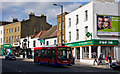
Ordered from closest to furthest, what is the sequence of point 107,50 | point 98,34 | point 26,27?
point 98,34
point 107,50
point 26,27

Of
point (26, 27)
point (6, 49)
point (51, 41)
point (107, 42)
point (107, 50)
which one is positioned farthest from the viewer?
point (6, 49)

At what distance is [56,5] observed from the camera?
3678cm

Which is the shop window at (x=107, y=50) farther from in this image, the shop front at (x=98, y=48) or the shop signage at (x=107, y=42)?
the shop signage at (x=107, y=42)

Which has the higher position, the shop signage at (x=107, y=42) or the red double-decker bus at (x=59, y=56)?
the shop signage at (x=107, y=42)

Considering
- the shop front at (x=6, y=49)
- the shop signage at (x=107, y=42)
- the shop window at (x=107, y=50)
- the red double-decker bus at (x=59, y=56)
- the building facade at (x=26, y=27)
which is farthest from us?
the shop front at (x=6, y=49)

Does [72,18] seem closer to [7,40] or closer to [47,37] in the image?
[47,37]

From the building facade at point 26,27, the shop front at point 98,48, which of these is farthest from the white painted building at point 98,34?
the building facade at point 26,27

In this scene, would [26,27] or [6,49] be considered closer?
[26,27]

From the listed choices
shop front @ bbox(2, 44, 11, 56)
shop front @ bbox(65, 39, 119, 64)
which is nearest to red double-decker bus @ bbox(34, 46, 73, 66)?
shop front @ bbox(65, 39, 119, 64)

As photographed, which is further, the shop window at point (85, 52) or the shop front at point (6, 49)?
the shop front at point (6, 49)

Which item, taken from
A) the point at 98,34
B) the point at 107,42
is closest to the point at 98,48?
the point at 107,42

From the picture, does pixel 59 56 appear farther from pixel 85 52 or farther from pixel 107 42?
pixel 85 52

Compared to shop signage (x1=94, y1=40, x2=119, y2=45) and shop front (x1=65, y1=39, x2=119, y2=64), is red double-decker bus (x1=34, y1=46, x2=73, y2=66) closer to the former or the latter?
shop front (x1=65, y1=39, x2=119, y2=64)

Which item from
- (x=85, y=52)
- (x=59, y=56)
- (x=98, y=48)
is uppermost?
(x=98, y=48)
